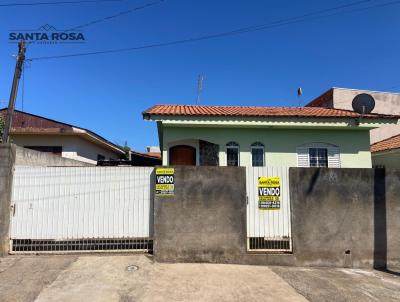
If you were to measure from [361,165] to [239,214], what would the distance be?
6973 mm

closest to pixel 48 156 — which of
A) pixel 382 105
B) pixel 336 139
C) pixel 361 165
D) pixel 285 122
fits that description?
pixel 285 122

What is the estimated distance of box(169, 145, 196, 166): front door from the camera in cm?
1119

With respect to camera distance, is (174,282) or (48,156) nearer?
(174,282)

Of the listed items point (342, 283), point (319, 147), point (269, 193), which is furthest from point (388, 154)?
point (342, 283)

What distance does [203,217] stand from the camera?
21.5 ft

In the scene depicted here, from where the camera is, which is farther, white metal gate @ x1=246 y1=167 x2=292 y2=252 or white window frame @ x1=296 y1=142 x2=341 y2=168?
white window frame @ x1=296 y1=142 x2=341 y2=168

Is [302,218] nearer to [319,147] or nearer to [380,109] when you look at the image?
[319,147]

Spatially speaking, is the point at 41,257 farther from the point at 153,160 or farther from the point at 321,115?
the point at 153,160

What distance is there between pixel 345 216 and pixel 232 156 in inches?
191

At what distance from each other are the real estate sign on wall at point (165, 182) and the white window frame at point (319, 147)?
6232mm

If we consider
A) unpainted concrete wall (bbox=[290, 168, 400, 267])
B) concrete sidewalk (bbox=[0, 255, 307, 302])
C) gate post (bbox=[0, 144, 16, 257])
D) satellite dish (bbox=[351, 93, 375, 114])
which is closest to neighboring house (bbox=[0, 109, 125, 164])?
gate post (bbox=[0, 144, 16, 257])

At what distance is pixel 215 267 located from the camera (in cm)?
618

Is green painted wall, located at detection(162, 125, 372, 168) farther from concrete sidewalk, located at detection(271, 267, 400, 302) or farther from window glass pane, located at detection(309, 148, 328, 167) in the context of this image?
concrete sidewalk, located at detection(271, 267, 400, 302)

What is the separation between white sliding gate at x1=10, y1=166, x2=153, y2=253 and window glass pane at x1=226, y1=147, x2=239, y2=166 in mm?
4942
